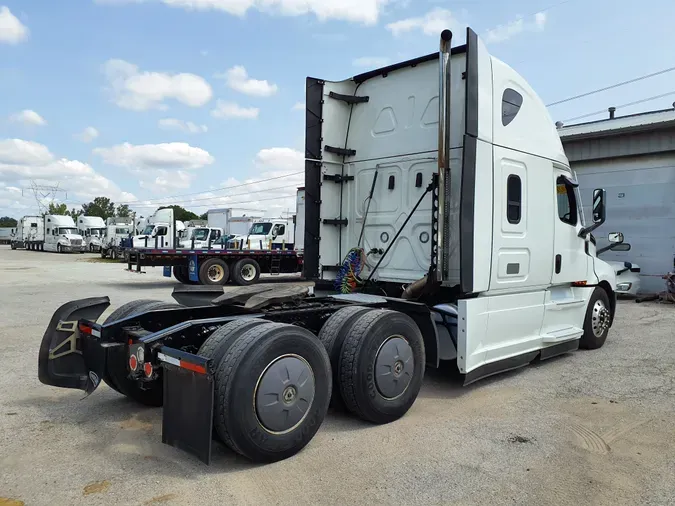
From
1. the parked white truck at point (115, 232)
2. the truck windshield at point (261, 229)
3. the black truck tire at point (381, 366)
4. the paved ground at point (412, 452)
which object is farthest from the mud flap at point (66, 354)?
the parked white truck at point (115, 232)

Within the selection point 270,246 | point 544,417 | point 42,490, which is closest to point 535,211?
point 544,417

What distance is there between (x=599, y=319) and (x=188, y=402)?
6.14 meters

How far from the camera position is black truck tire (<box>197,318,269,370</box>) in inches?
139

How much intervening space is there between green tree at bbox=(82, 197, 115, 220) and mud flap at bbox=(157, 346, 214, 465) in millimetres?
88223

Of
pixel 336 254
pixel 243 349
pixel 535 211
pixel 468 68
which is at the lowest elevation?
pixel 243 349

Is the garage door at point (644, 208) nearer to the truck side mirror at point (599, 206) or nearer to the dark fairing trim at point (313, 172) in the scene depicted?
the truck side mirror at point (599, 206)

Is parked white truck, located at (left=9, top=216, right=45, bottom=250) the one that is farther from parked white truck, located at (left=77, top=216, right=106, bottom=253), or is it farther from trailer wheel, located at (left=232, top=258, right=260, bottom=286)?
trailer wheel, located at (left=232, top=258, right=260, bottom=286)

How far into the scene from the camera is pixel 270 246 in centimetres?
2016

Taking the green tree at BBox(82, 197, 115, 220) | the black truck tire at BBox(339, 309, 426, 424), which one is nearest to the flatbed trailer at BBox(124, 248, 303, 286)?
the black truck tire at BBox(339, 309, 426, 424)

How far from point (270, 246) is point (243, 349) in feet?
55.1

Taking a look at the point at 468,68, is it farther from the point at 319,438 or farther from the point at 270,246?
the point at 270,246

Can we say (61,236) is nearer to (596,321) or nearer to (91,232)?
(91,232)

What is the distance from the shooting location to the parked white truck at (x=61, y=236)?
44.6m

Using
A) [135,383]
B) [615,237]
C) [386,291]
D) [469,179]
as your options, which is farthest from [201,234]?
[469,179]
